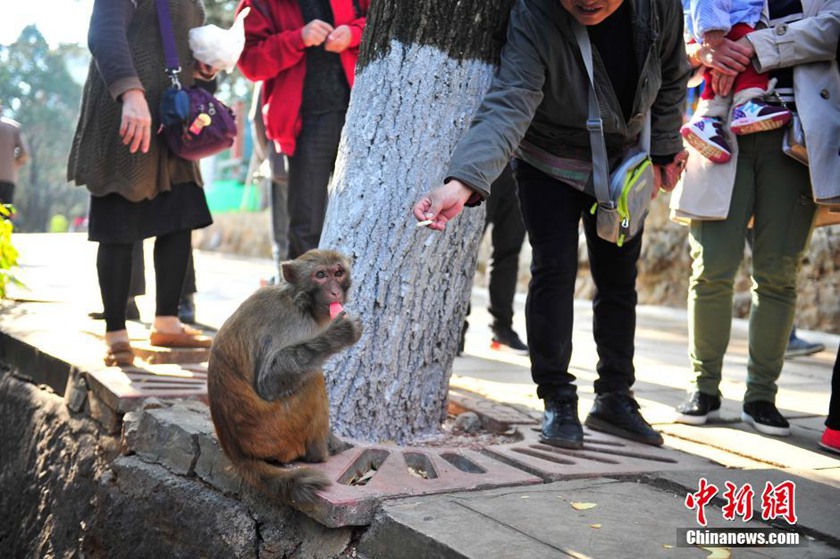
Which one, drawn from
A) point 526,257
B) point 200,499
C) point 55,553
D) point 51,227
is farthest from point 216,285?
point 51,227

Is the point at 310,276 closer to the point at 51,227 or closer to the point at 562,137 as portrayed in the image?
the point at 562,137

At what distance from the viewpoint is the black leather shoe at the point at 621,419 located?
11.4ft

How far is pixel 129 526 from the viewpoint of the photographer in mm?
3484

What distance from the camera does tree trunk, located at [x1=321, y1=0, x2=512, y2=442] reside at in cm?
332

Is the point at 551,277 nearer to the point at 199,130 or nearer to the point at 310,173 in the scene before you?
the point at 199,130

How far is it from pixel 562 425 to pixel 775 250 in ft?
4.09

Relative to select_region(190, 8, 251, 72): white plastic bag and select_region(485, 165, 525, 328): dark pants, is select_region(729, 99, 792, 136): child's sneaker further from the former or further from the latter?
select_region(190, 8, 251, 72): white plastic bag

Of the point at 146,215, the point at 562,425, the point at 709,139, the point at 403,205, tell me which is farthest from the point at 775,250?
the point at 146,215

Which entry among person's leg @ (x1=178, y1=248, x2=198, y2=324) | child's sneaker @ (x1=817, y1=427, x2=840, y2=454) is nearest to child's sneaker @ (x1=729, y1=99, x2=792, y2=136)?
child's sneaker @ (x1=817, y1=427, x2=840, y2=454)

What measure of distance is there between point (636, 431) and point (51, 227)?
2085 centimetres

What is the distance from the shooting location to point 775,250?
384 centimetres

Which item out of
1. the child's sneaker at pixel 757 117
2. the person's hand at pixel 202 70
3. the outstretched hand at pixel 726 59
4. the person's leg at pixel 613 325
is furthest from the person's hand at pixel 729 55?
the person's hand at pixel 202 70

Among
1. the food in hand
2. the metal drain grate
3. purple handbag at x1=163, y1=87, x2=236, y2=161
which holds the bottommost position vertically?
the metal drain grate

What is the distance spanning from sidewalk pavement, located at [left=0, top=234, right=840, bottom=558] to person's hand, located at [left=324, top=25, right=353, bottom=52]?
1.83m
